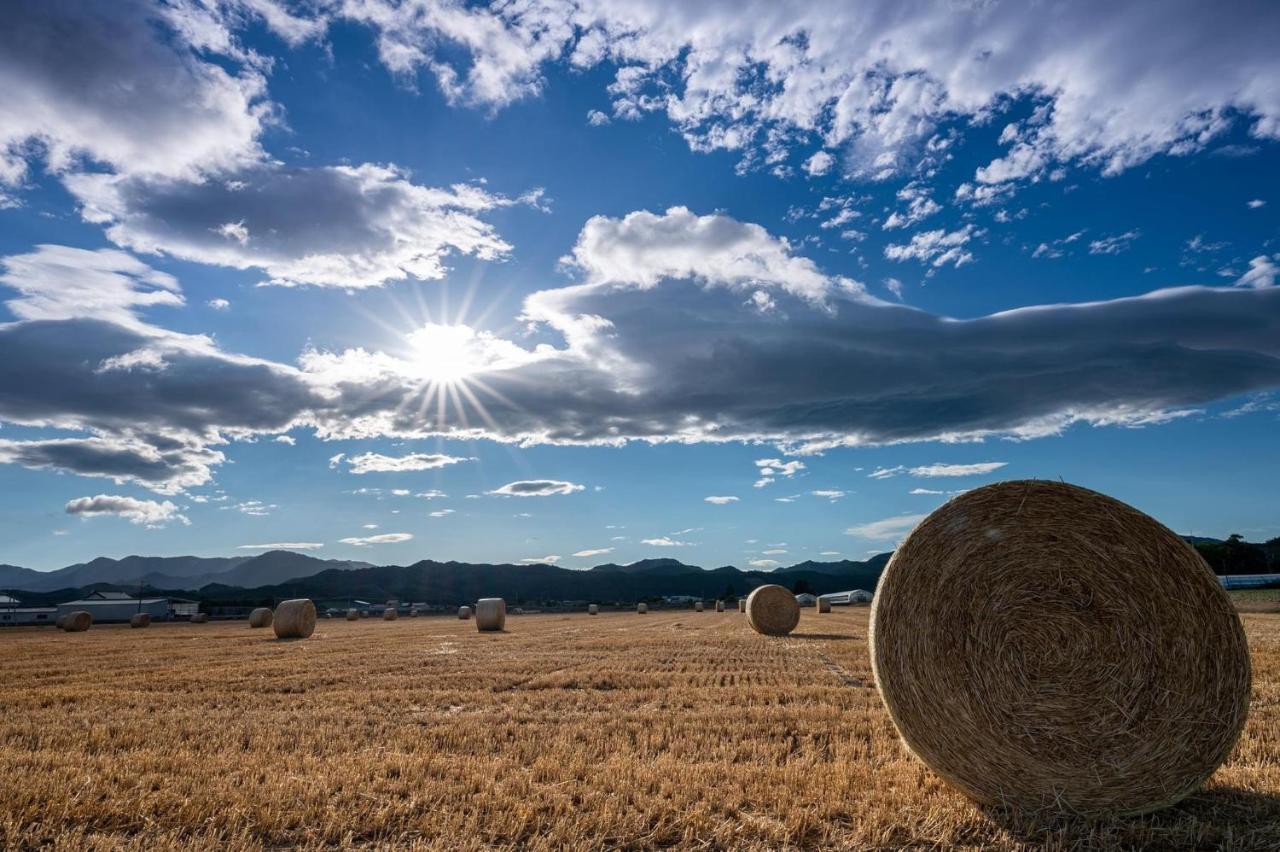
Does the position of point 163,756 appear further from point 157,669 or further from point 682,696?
point 157,669

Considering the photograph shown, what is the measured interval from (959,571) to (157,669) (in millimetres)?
15685

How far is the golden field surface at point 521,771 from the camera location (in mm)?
5324

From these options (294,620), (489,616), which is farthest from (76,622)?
(489,616)

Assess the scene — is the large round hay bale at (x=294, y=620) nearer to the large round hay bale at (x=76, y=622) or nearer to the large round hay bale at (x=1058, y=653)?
the large round hay bale at (x=76, y=622)

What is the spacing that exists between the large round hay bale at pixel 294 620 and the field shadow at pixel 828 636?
16.4m

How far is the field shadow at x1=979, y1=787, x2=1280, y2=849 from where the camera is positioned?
5.16 m

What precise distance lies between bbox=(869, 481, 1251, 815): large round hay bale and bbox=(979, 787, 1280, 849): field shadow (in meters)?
0.15

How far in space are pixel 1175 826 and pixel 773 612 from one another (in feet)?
64.6

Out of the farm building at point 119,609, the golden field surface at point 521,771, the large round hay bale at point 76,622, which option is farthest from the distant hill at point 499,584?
the golden field surface at point 521,771

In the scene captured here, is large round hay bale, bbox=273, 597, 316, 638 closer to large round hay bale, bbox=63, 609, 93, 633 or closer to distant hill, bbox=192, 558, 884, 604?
large round hay bale, bbox=63, 609, 93, 633

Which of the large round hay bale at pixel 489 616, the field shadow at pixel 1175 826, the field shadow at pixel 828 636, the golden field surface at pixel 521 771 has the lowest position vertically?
the field shadow at pixel 1175 826

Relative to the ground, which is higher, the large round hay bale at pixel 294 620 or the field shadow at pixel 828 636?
the large round hay bale at pixel 294 620

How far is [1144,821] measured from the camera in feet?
18.6

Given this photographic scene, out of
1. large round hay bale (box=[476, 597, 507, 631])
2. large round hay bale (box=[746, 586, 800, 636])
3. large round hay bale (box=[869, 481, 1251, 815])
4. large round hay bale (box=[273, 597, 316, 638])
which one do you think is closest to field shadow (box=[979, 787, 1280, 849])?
large round hay bale (box=[869, 481, 1251, 815])
